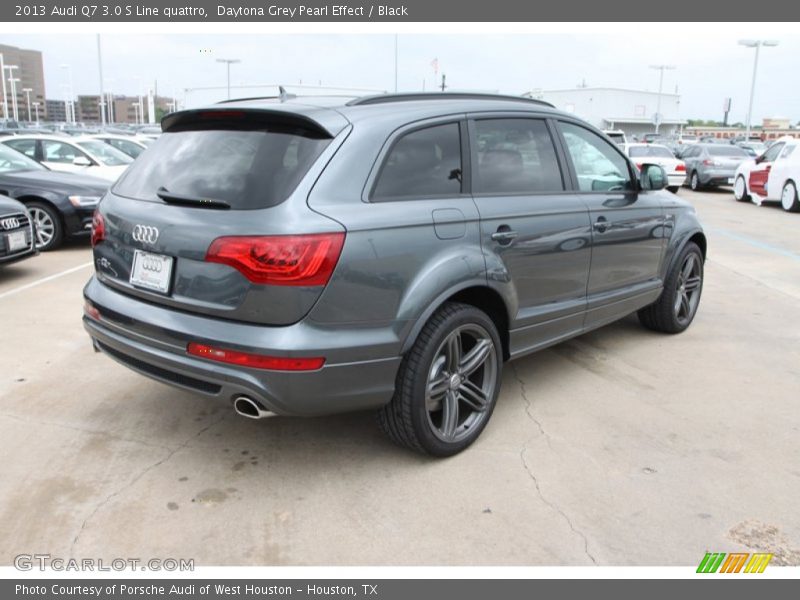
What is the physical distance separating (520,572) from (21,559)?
1903 mm

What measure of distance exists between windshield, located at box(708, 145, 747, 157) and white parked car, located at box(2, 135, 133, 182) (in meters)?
17.5

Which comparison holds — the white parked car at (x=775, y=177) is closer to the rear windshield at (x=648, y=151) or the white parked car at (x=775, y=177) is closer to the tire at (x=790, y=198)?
the tire at (x=790, y=198)

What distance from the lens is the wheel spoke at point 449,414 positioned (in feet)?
11.3

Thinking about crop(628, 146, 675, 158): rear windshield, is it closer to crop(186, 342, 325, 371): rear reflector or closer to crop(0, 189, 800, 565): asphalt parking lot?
crop(0, 189, 800, 565): asphalt parking lot

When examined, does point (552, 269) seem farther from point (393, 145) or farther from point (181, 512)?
point (181, 512)

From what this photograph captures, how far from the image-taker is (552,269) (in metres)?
3.98

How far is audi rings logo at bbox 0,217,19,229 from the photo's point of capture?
21.9ft

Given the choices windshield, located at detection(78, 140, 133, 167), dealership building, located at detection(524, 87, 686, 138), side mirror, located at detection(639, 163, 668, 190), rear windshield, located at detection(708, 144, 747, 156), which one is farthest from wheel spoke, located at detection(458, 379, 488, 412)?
dealership building, located at detection(524, 87, 686, 138)

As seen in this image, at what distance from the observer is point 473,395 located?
3609mm

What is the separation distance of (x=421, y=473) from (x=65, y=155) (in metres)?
10.7

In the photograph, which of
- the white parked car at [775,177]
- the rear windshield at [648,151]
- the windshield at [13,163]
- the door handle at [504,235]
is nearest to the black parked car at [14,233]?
the windshield at [13,163]

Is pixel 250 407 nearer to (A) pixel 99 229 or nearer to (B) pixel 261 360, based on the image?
(B) pixel 261 360

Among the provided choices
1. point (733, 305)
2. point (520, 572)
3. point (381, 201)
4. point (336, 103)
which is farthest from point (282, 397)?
point (733, 305)

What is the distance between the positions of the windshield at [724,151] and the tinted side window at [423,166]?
20.4 meters
